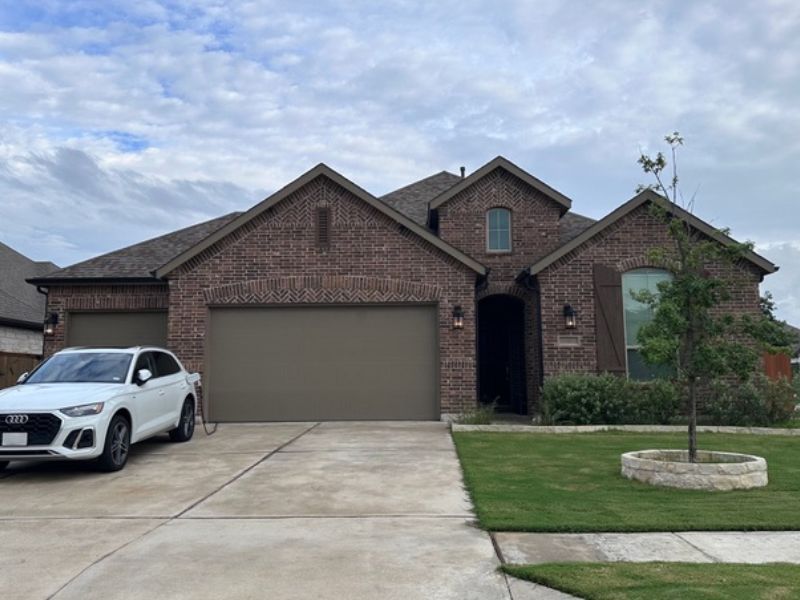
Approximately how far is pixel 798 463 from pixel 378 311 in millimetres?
8138

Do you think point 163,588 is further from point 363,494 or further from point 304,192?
point 304,192

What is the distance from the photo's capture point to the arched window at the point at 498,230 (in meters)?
15.9

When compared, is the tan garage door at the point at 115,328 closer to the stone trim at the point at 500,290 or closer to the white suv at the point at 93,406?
the white suv at the point at 93,406

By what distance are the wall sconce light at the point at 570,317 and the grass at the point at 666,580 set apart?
30.4ft

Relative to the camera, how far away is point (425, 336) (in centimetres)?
1384

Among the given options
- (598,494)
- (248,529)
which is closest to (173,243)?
(248,529)

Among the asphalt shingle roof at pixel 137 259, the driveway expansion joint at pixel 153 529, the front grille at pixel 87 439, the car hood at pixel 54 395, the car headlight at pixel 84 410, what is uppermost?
the asphalt shingle roof at pixel 137 259

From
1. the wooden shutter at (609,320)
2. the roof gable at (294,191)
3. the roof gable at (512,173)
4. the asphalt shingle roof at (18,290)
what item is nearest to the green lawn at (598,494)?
the wooden shutter at (609,320)

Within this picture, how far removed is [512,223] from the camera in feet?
52.2

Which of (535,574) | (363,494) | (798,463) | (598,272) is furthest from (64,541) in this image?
(598,272)

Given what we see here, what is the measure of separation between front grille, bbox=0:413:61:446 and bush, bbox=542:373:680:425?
848cm

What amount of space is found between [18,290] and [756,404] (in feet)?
78.1

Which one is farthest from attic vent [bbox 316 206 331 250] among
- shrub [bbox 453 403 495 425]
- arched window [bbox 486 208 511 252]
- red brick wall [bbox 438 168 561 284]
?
shrub [bbox 453 403 495 425]

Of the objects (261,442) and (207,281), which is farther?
(207,281)
